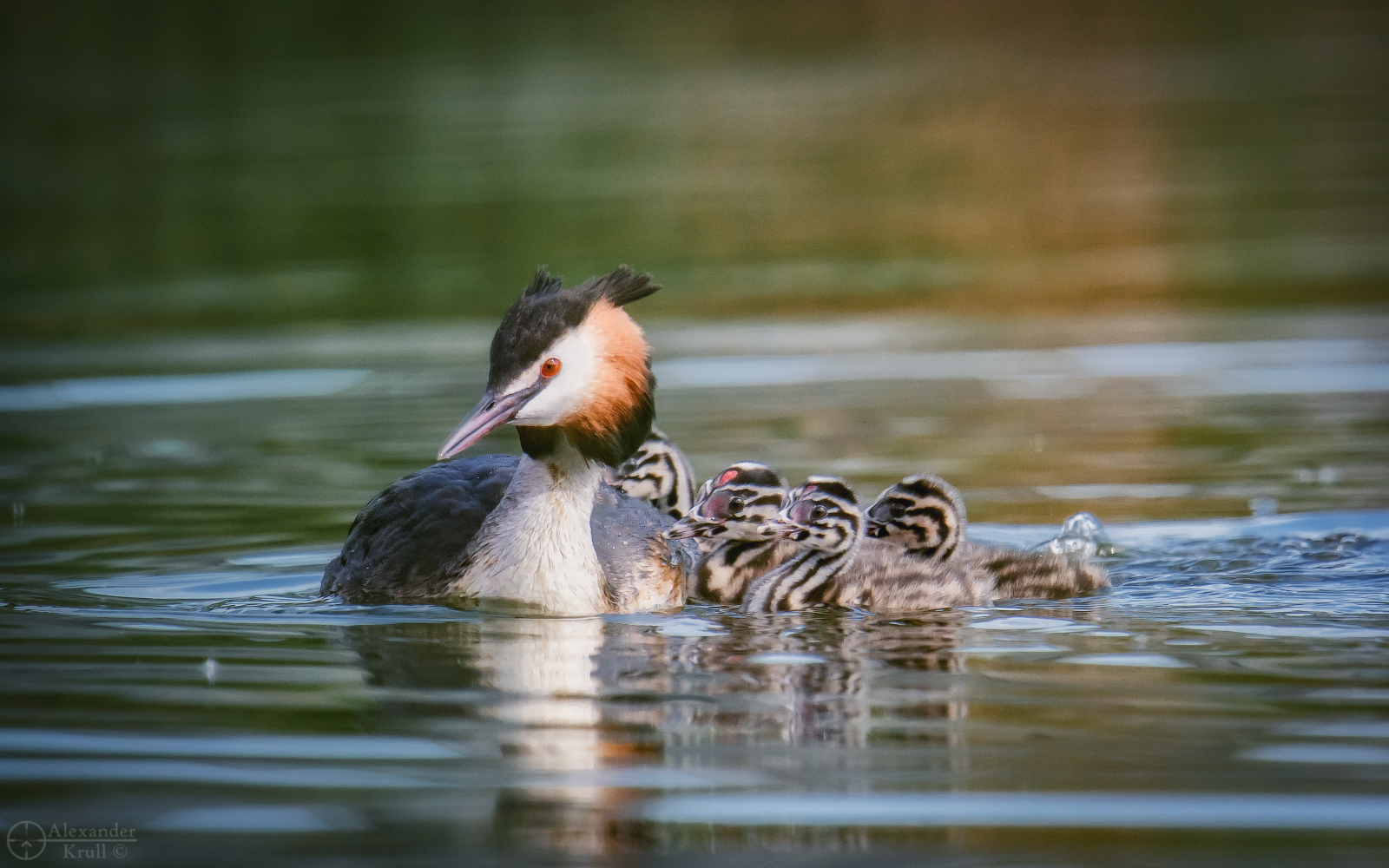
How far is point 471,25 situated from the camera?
45406mm

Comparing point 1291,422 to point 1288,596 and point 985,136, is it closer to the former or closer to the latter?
point 1288,596

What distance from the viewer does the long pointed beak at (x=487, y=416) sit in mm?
6473

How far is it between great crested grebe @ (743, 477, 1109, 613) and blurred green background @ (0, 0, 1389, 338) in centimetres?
657

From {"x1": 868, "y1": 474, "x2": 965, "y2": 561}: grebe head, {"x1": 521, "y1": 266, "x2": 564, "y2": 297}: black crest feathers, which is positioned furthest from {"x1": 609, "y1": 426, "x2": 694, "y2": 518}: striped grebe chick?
{"x1": 521, "y1": 266, "x2": 564, "y2": 297}: black crest feathers

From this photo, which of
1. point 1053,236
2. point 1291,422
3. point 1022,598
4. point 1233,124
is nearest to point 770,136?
point 1233,124

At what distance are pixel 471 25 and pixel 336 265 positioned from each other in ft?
97.6

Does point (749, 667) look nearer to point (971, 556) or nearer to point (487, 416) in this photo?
point (487, 416)

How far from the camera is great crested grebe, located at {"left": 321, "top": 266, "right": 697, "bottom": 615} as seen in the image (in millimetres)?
6809

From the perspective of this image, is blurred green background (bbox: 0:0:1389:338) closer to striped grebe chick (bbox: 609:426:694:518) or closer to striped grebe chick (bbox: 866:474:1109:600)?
striped grebe chick (bbox: 609:426:694:518)

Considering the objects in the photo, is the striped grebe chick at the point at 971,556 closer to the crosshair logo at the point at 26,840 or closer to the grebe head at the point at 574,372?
the grebe head at the point at 574,372

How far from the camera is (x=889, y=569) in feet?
23.3

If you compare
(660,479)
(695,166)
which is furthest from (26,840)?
(695,166)

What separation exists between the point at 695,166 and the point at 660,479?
48.8 ft

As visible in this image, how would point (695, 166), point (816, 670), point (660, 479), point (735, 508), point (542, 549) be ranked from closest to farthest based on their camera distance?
point (816, 670) < point (542, 549) < point (735, 508) < point (660, 479) < point (695, 166)
